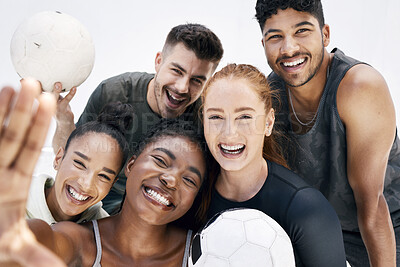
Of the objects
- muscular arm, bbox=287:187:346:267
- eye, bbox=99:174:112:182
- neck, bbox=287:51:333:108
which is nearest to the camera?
muscular arm, bbox=287:187:346:267

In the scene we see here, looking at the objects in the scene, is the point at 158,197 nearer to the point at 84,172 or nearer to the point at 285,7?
the point at 84,172

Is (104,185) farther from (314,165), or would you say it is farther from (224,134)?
(314,165)

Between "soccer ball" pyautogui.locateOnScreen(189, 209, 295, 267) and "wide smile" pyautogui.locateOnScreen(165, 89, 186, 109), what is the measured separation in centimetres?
73

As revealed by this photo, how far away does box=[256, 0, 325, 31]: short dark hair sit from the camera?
1.51m

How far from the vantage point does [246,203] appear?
139 centimetres

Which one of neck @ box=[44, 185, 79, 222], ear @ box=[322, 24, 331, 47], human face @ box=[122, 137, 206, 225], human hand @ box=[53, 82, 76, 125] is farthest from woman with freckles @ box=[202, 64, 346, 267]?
human hand @ box=[53, 82, 76, 125]

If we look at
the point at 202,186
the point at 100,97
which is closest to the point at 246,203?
the point at 202,186

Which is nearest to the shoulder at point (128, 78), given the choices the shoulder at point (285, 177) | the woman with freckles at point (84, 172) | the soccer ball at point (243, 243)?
the woman with freckles at point (84, 172)

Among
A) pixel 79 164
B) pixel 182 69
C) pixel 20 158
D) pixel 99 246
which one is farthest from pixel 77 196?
pixel 20 158

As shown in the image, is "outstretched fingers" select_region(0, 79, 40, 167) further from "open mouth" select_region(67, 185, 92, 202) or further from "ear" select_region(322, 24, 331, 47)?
"ear" select_region(322, 24, 331, 47)

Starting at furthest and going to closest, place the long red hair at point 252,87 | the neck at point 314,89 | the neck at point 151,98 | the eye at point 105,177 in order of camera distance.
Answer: the neck at point 151,98 < the neck at point 314,89 < the eye at point 105,177 < the long red hair at point 252,87

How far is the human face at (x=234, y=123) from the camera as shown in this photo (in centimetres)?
136

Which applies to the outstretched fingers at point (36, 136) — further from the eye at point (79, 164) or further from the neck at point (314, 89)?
the neck at point (314, 89)

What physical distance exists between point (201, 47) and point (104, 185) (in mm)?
737
